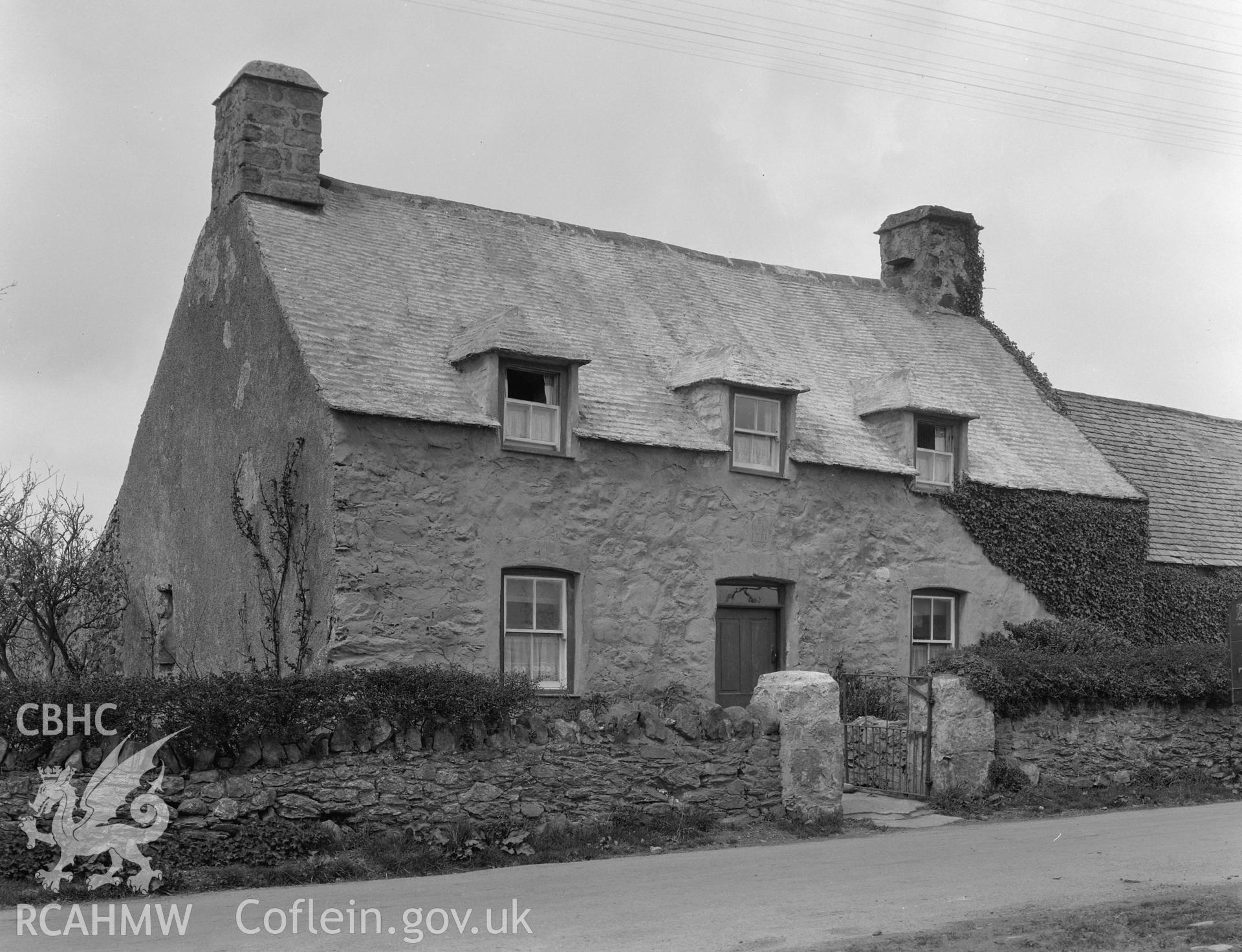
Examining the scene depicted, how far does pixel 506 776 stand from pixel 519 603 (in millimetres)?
5015

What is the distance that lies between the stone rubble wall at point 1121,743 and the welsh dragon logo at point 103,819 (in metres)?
10.0

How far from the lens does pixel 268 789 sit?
1254 centimetres

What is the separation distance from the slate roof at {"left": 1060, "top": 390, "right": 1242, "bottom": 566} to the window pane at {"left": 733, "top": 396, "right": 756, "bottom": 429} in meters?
8.01

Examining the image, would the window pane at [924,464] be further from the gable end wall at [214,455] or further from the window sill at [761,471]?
the gable end wall at [214,455]

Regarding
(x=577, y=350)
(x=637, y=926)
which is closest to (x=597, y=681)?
(x=577, y=350)

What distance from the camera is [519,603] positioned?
60.6ft

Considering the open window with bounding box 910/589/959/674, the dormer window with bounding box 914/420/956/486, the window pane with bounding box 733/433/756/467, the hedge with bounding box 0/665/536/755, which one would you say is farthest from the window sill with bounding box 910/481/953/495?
the hedge with bounding box 0/665/536/755

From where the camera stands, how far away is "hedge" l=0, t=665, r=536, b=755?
12.2m

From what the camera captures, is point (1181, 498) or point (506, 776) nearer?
point (506, 776)

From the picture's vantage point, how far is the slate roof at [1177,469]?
2538cm

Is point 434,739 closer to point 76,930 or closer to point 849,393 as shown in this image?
point 76,930

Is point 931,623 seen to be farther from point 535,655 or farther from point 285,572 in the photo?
point 285,572

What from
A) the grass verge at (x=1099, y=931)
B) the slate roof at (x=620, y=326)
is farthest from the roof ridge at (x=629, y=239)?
the grass verge at (x=1099, y=931)

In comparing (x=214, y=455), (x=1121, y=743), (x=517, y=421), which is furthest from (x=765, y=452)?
(x=214, y=455)
